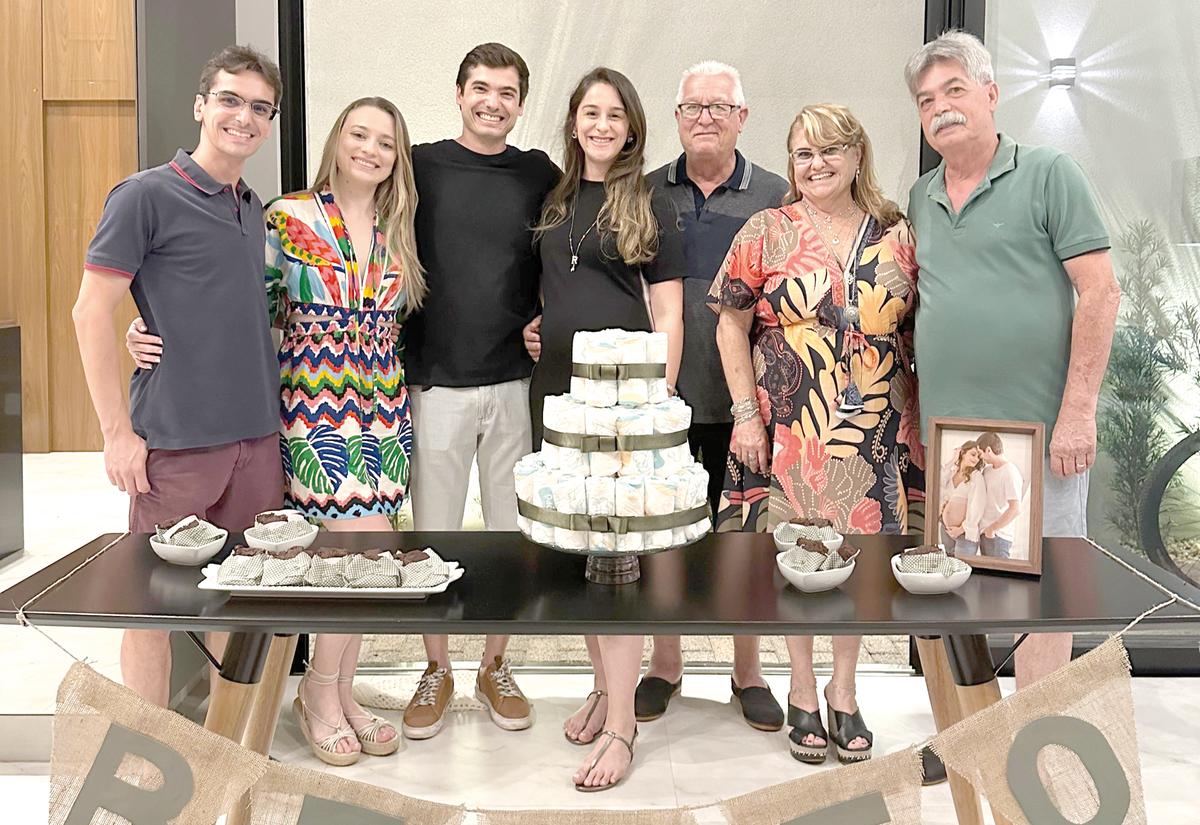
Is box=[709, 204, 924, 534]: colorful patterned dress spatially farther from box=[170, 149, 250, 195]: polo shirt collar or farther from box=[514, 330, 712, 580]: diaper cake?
box=[170, 149, 250, 195]: polo shirt collar

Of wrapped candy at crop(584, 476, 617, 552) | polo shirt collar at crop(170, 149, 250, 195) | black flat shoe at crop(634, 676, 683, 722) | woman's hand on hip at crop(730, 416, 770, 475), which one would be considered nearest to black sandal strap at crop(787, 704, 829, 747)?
black flat shoe at crop(634, 676, 683, 722)

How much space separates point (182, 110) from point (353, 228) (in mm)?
663

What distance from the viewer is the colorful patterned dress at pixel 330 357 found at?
2.86 metres

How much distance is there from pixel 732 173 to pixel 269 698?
1.95 m

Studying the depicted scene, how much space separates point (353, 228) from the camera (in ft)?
9.63

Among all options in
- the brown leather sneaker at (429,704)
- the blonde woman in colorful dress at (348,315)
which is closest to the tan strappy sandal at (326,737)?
the blonde woman in colorful dress at (348,315)

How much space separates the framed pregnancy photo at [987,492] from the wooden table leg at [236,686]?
127 cm

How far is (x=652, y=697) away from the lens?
11.2ft

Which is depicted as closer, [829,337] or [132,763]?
[132,763]

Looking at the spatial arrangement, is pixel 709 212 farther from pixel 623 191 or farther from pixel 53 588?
pixel 53 588

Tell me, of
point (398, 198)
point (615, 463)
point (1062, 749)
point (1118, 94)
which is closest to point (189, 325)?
point (398, 198)

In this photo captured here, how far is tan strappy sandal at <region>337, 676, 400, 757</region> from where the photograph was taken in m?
3.08

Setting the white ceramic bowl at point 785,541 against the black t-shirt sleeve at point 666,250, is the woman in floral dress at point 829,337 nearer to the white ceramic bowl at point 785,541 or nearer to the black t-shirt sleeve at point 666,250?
the black t-shirt sleeve at point 666,250

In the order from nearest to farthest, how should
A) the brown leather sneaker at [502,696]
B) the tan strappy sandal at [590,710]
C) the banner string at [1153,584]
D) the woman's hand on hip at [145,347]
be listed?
1. the banner string at [1153,584]
2. the woman's hand on hip at [145,347]
3. the tan strappy sandal at [590,710]
4. the brown leather sneaker at [502,696]
